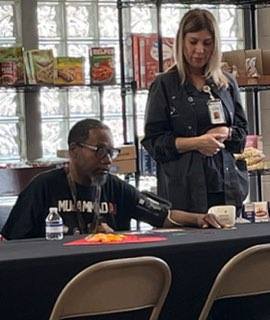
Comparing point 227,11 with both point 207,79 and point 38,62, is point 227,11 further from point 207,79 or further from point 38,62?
point 207,79

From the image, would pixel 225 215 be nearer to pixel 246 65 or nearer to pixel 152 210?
pixel 152 210

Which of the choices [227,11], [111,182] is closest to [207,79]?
[111,182]

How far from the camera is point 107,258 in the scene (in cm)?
204

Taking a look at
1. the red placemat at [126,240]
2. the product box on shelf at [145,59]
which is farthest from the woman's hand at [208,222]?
the product box on shelf at [145,59]

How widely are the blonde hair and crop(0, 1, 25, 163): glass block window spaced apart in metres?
1.35

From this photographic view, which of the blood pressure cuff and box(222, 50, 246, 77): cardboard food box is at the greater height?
box(222, 50, 246, 77): cardboard food box

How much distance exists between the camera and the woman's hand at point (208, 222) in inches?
100

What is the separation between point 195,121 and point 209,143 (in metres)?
0.15

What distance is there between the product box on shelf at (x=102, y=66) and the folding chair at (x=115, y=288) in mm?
2164

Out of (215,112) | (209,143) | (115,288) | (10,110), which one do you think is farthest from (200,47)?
(10,110)

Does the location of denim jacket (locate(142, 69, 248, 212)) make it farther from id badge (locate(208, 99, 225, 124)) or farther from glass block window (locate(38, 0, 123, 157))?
glass block window (locate(38, 0, 123, 157))

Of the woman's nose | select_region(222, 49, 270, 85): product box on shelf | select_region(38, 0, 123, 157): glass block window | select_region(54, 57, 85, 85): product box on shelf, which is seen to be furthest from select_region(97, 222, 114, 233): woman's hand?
select_region(222, 49, 270, 85): product box on shelf

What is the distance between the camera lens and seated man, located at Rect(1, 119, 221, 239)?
2580 mm

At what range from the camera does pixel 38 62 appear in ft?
12.5
